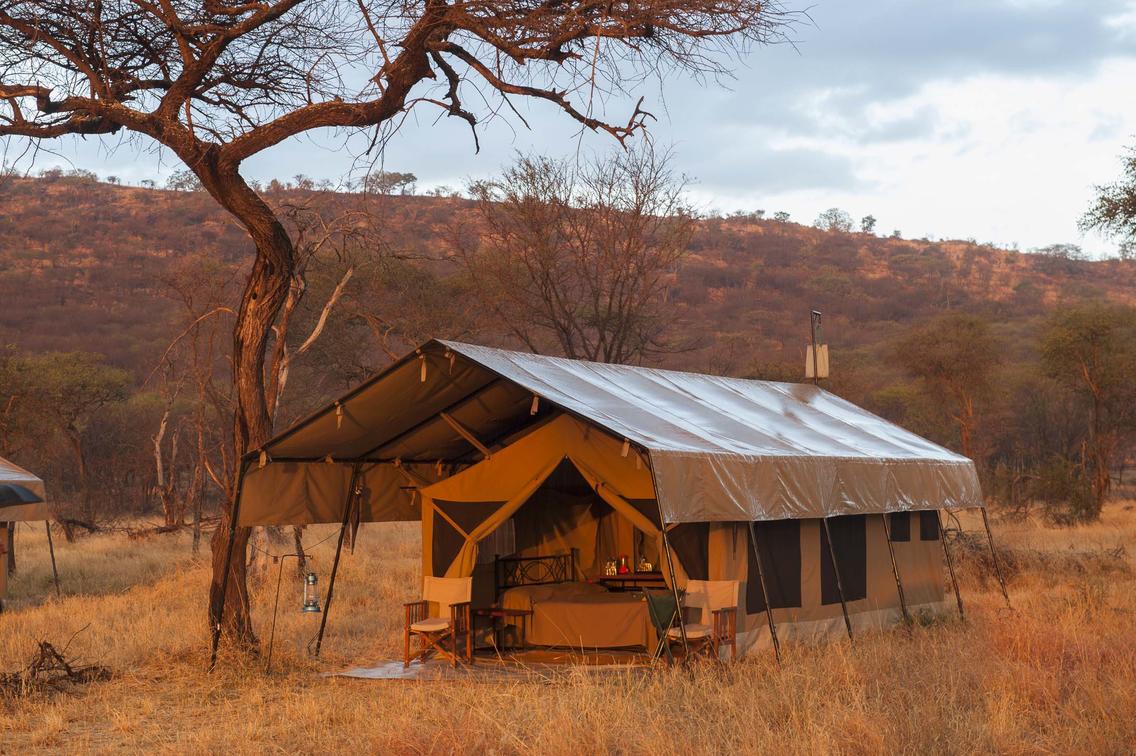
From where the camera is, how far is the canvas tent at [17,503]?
13.0 metres

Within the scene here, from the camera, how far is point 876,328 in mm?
52844

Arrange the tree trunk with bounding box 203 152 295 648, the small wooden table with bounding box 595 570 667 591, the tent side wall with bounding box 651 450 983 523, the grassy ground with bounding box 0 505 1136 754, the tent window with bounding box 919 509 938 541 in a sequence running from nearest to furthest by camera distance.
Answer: the grassy ground with bounding box 0 505 1136 754, the tent side wall with bounding box 651 450 983 523, the tree trunk with bounding box 203 152 295 648, the small wooden table with bounding box 595 570 667 591, the tent window with bounding box 919 509 938 541

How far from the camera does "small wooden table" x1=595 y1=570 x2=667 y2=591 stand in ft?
35.6

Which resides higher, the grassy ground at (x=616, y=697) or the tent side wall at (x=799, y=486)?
the tent side wall at (x=799, y=486)

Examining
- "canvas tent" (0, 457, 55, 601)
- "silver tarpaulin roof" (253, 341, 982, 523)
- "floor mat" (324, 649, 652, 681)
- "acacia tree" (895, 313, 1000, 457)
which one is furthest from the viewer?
"acacia tree" (895, 313, 1000, 457)

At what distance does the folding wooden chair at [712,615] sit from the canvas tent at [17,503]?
7544 mm

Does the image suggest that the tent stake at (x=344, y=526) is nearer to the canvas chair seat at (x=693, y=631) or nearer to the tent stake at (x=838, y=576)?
the canvas chair seat at (x=693, y=631)

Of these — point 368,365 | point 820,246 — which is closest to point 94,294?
point 368,365

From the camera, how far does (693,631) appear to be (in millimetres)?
8586

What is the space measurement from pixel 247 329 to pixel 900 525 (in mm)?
6198

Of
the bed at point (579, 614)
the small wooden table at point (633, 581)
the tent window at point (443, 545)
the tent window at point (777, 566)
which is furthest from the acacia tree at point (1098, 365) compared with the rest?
the tent window at point (443, 545)

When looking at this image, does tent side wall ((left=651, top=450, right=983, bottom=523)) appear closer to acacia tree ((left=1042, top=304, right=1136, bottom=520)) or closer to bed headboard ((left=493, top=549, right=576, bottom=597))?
bed headboard ((left=493, top=549, right=576, bottom=597))

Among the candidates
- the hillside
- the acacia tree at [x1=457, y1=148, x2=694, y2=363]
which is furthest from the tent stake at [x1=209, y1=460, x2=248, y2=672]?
the hillside

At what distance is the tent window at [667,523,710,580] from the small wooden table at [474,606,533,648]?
165cm
